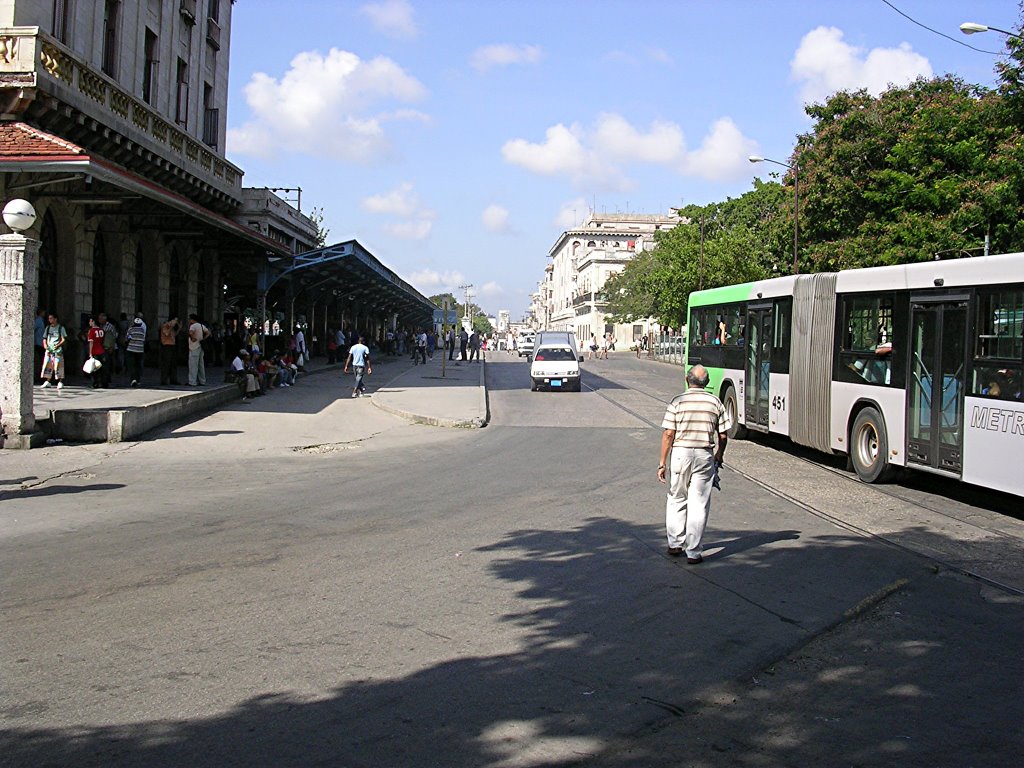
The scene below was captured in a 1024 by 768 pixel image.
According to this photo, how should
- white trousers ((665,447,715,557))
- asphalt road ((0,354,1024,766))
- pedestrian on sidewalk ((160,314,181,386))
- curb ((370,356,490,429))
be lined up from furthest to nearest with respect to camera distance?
pedestrian on sidewalk ((160,314,181,386)), curb ((370,356,490,429)), white trousers ((665,447,715,557)), asphalt road ((0,354,1024,766))

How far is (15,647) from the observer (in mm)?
5551

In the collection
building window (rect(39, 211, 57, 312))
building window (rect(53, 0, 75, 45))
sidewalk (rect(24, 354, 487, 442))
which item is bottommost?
sidewalk (rect(24, 354, 487, 442))

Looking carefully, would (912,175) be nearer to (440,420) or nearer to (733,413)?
(733,413)

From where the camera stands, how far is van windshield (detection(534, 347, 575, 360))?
33312 mm

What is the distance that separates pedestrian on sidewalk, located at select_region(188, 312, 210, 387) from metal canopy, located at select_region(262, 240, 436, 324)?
853cm

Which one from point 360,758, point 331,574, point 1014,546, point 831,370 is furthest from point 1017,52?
point 360,758

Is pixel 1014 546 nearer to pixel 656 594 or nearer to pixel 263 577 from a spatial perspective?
pixel 656 594

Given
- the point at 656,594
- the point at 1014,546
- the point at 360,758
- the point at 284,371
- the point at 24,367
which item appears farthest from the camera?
the point at 284,371

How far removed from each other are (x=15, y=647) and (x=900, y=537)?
7.92 meters

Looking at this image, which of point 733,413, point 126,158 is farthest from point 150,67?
point 733,413

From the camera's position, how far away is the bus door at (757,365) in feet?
57.4

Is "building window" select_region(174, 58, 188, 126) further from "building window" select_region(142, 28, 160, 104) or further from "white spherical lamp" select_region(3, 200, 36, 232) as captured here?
"white spherical lamp" select_region(3, 200, 36, 232)

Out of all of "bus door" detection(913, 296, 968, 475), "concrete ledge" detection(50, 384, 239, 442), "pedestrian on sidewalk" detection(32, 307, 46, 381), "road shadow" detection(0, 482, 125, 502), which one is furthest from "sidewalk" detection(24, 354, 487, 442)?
"bus door" detection(913, 296, 968, 475)

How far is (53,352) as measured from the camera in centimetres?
1967
